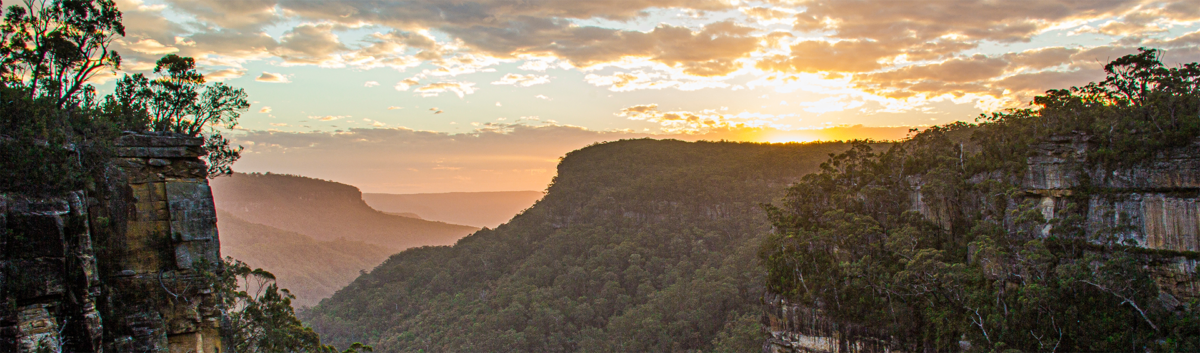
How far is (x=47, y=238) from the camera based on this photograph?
44.3 feet

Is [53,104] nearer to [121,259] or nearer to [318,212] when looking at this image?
[121,259]

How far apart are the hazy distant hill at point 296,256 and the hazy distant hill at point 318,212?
19.9m

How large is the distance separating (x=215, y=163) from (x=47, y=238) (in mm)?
11389

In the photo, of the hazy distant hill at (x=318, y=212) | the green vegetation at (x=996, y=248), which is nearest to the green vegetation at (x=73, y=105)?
the green vegetation at (x=996, y=248)

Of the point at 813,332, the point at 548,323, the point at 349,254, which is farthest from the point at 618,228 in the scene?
the point at 349,254

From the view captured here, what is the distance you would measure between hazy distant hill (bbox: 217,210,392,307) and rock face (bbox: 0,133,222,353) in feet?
348

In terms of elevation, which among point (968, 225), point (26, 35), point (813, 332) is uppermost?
point (26, 35)

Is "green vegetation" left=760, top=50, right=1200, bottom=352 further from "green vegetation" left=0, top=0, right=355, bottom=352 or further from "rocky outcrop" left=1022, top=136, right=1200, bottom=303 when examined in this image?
"green vegetation" left=0, top=0, right=355, bottom=352

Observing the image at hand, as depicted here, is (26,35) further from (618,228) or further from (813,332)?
(618,228)

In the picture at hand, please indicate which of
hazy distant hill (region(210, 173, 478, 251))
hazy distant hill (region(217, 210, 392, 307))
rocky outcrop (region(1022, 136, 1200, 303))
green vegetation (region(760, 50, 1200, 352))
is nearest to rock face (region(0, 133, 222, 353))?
green vegetation (region(760, 50, 1200, 352))

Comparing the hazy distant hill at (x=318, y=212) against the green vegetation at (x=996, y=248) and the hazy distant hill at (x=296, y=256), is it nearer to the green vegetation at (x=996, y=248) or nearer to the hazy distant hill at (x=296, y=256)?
the hazy distant hill at (x=296, y=256)

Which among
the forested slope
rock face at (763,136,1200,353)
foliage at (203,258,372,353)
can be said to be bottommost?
the forested slope

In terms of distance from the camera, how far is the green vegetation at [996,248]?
2447cm

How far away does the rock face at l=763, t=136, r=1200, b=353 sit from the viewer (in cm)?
2352
